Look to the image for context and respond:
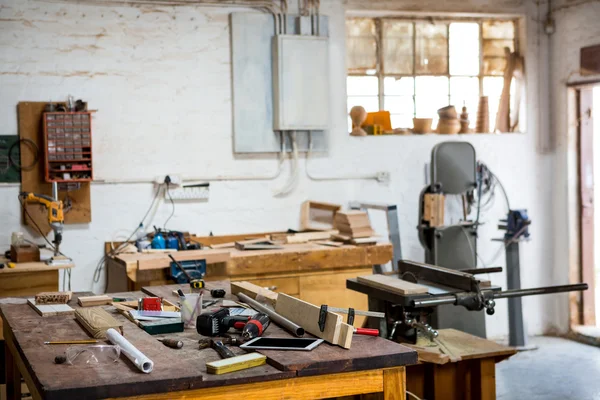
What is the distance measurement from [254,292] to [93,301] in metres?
0.63

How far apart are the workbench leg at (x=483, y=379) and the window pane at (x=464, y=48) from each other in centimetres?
318

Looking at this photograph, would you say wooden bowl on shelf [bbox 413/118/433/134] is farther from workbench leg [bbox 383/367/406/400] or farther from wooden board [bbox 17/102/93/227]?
workbench leg [bbox 383/367/406/400]

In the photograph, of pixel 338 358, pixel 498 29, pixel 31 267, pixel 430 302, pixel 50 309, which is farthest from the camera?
pixel 498 29

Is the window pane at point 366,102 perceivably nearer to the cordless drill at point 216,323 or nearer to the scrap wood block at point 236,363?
the cordless drill at point 216,323

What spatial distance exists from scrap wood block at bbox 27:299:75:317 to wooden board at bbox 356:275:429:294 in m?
1.29

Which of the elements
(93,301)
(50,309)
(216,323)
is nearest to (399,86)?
(93,301)

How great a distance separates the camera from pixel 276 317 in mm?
2570

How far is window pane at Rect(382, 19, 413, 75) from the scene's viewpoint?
5.79 meters

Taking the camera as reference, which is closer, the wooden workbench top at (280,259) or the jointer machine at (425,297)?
the jointer machine at (425,297)

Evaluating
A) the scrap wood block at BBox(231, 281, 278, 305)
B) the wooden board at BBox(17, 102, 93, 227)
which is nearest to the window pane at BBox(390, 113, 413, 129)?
the wooden board at BBox(17, 102, 93, 227)

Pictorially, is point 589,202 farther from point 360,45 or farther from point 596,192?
point 360,45

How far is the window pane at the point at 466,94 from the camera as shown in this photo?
19.7 ft

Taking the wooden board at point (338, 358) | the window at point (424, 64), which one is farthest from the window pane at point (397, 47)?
the wooden board at point (338, 358)

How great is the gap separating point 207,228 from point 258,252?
75 centimetres
